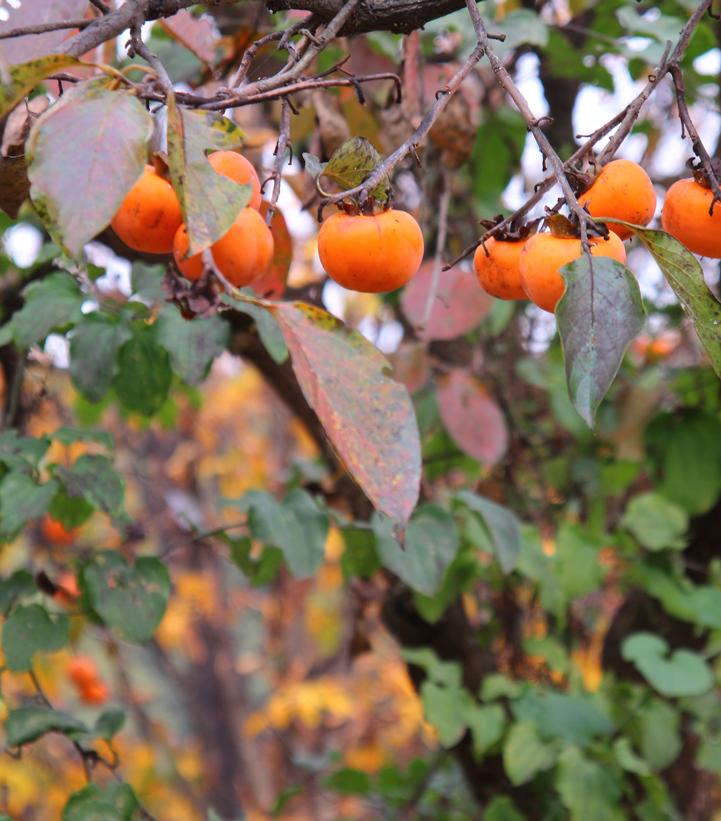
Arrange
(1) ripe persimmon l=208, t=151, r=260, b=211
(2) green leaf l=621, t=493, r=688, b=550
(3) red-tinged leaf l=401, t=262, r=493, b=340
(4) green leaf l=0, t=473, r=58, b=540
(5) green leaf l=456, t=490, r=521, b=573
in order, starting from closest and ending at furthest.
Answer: (1) ripe persimmon l=208, t=151, r=260, b=211
(4) green leaf l=0, t=473, r=58, b=540
(5) green leaf l=456, t=490, r=521, b=573
(3) red-tinged leaf l=401, t=262, r=493, b=340
(2) green leaf l=621, t=493, r=688, b=550

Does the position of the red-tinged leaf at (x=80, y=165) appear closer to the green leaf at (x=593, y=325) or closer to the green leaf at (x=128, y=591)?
the green leaf at (x=593, y=325)

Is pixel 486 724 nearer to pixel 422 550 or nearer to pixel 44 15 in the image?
pixel 422 550

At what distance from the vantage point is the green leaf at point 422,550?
113cm

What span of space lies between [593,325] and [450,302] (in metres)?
0.86

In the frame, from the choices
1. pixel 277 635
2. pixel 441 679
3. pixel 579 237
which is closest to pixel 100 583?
pixel 441 679

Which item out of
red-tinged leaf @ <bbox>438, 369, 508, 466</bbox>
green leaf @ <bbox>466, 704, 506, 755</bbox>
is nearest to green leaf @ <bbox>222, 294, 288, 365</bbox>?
red-tinged leaf @ <bbox>438, 369, 508, 466</bbox>

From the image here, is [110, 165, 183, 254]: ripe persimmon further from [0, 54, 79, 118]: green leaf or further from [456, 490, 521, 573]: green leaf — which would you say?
[456, 490, 521, 573]: green leaf

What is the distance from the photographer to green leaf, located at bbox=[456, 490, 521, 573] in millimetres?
1187

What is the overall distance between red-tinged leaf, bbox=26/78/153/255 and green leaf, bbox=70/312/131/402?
2.15ft

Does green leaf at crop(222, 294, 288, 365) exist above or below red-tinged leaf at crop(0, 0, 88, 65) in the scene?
below

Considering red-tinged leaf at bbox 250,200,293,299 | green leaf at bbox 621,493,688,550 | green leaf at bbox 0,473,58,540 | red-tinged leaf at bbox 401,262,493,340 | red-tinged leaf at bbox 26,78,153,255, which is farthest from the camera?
green leaf at bbox 621,493,688,550

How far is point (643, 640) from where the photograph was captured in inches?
56.3

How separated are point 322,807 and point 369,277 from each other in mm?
4159

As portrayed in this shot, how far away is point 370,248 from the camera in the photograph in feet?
1.73
